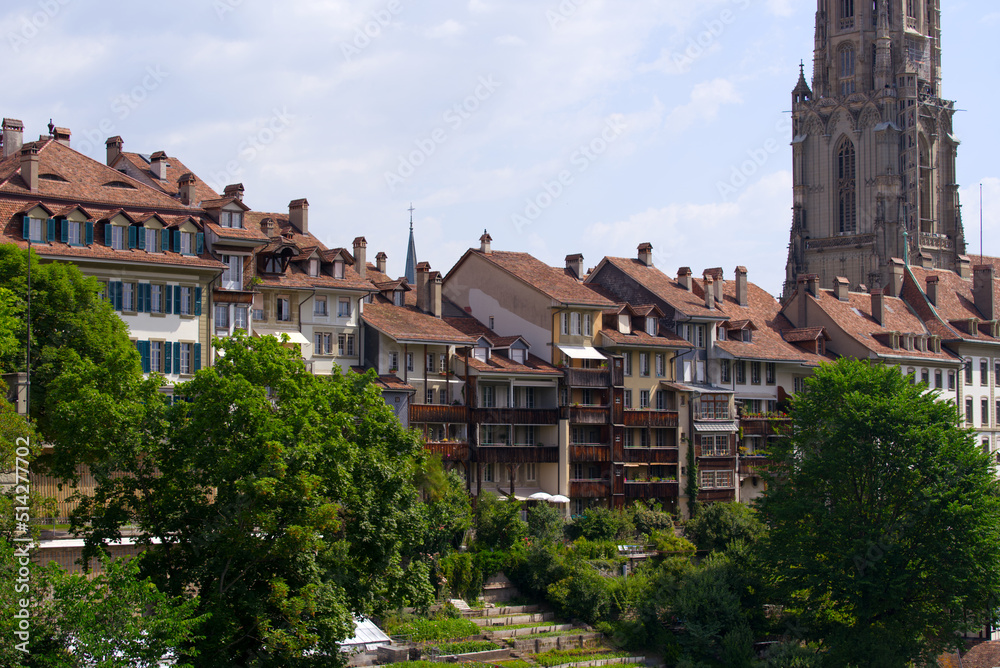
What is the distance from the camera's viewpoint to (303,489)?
137 feet

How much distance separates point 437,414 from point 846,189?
103774 mm

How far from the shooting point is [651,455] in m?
82.2

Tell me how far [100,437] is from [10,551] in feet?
21.4

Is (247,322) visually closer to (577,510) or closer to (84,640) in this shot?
(577,510)

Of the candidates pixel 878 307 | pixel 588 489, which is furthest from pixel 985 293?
pixel 588 489

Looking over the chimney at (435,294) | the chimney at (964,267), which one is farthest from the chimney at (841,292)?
the chimney at (435,294)

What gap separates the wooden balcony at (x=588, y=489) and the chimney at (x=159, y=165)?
27229 mm

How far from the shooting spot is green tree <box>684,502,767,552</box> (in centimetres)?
7456

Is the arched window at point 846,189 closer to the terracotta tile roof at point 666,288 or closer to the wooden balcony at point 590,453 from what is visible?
the terracotta tile roof at point 666,288

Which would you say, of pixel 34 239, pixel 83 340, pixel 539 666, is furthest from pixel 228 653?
pixel 34 239

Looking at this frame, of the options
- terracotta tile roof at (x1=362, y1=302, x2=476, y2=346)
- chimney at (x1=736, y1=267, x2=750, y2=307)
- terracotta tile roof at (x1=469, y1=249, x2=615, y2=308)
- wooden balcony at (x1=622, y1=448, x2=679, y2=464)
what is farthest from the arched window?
terracotta tile roof at (x1=362, y1=302, x2=476, y2=346)

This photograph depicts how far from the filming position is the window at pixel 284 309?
231 ft

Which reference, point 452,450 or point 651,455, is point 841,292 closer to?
point 651,455

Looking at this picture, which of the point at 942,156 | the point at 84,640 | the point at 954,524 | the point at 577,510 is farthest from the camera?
the point at 942,156
